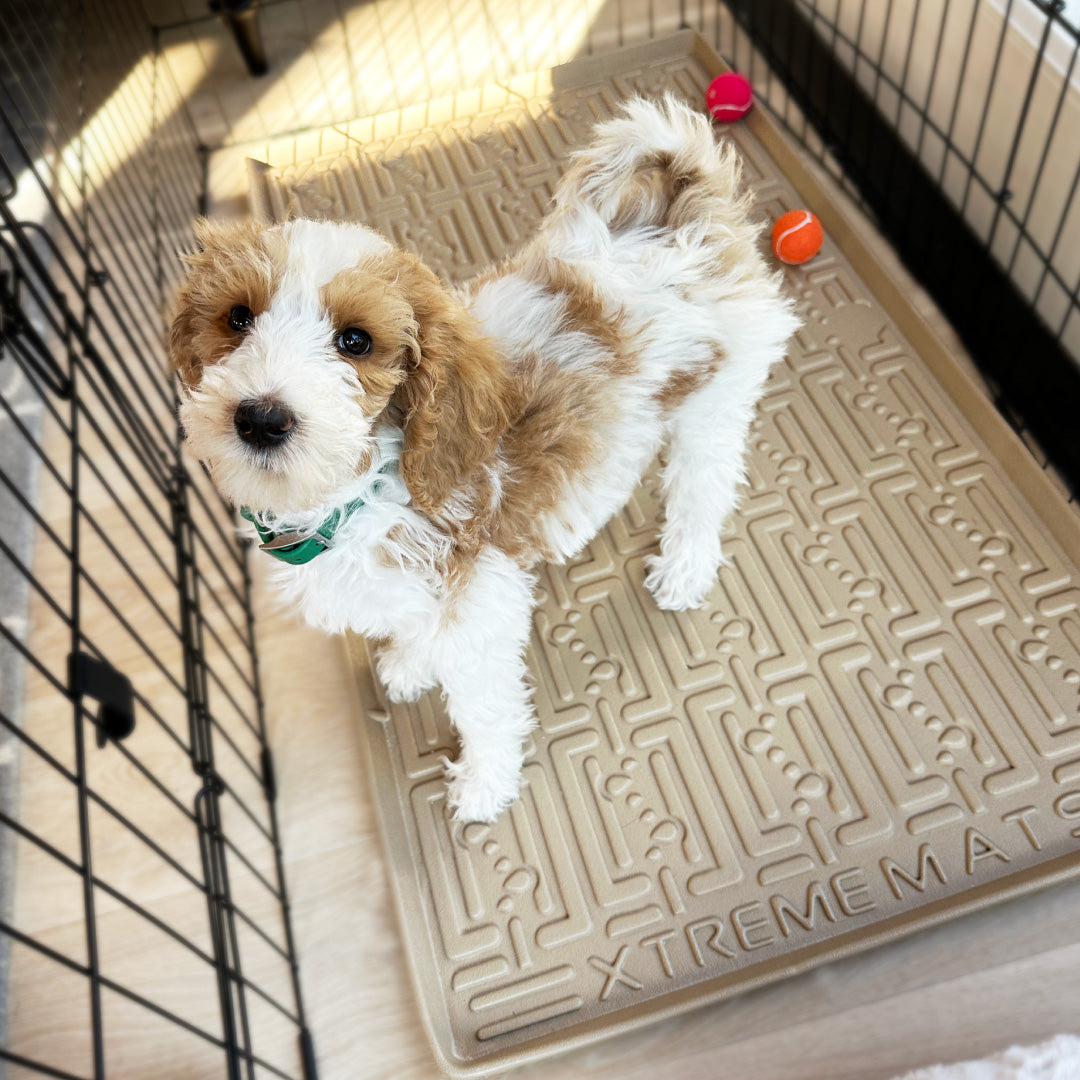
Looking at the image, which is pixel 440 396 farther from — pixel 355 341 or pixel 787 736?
pixel 787 736

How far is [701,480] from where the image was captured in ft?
5.84

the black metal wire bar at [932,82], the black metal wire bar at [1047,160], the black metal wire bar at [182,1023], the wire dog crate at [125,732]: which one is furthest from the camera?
the black metal wire bar at [932,82]

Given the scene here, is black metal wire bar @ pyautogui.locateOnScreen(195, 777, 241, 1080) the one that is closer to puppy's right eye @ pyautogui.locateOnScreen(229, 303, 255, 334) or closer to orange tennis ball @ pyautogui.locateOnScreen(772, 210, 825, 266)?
puppy's right eye @ pyautogui.locateOnScreen(229, 303, 255, 334)

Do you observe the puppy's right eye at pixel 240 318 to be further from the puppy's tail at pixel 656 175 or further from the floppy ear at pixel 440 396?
the puppy's tail at pixel 656 175

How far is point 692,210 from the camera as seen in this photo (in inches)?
57.9

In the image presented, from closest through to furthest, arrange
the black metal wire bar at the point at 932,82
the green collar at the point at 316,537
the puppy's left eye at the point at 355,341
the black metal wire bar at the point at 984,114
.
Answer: the puppy's left eye at the point at 355,341 < the green collar at the point at 316,537 < the black metal wire bar at the point at 984,114 < the black metal wire bar at the point at 932,82

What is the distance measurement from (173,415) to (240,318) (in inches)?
42.3

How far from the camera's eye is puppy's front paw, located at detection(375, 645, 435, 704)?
1820 millimetres

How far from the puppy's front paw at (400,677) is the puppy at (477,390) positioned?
0.07 m

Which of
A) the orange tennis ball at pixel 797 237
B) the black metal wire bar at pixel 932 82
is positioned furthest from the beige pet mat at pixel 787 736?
the black metal wire bar at pixel 932 82

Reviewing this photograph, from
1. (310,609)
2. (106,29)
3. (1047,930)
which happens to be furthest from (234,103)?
(1047,930)

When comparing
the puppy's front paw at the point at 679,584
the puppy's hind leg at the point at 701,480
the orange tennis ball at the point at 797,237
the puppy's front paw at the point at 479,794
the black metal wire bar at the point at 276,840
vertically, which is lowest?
the black metal wire bar at the point at 276,840

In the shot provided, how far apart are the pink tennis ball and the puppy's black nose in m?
2.06

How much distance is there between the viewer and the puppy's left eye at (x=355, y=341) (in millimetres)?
1169
